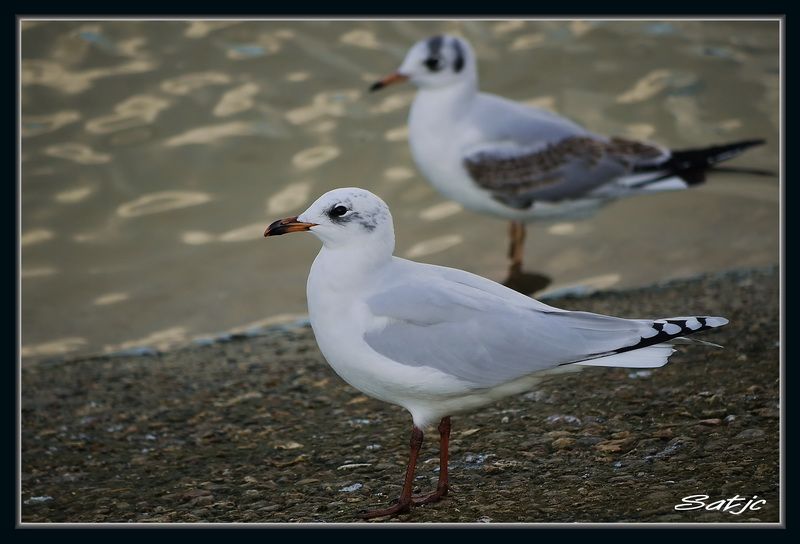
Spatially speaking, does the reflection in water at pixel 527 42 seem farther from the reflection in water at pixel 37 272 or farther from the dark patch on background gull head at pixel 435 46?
the reflection in water at pixel 37 272

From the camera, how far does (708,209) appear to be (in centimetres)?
802

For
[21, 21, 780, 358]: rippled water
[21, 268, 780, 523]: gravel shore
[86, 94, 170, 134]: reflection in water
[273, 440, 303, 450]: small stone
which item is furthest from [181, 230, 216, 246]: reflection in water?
[273, 440, 303, 450]: small stone

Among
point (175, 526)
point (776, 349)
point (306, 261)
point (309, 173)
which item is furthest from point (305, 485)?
point (309, 173)

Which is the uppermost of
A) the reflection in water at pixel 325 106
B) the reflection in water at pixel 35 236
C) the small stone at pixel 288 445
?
the reflection in water at pixel 325 106

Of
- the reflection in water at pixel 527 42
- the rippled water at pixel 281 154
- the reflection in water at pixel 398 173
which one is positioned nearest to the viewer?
the rippled water at pixel 281 154

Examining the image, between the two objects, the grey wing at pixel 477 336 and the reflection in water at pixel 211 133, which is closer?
the grey wing at pixel 477 336

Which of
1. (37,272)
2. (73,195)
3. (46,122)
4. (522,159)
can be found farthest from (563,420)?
(46,122)

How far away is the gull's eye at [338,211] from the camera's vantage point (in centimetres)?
425

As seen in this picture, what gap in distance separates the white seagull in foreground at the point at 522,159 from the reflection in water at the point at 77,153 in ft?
8.07

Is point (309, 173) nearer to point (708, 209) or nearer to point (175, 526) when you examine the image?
point (708, 209)

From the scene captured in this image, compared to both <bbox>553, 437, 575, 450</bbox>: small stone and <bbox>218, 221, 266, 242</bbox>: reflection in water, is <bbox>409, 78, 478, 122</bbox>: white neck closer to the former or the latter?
<bbox>218, 221, 266, 242</bbox>: reflection in water

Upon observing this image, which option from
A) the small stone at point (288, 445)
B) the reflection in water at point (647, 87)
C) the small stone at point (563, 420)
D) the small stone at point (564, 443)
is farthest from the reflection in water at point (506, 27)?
the small stone at point (564, 443)

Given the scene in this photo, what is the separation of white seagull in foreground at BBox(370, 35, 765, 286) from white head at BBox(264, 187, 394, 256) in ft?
9.86

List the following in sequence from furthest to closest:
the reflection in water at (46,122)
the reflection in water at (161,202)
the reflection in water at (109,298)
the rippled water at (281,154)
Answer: the reflection in water at (46,122) → the reflection in water at (161,202) → the rippled water at (281,154) → the reflection in water at (109,298)
